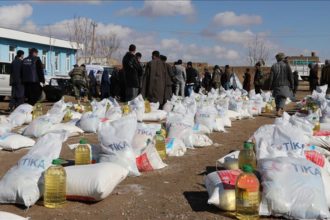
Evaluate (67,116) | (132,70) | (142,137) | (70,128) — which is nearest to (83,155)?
(142,137)

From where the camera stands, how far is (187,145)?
→ 626 cm

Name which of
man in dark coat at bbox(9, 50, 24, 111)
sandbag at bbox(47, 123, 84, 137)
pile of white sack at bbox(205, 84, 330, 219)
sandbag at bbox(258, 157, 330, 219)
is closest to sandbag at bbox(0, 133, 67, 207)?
pile of white sack at bbox(205, 84, 330, 219)

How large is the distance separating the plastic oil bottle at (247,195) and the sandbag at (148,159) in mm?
1616

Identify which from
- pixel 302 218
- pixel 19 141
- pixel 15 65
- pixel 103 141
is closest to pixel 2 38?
pixel 15 65

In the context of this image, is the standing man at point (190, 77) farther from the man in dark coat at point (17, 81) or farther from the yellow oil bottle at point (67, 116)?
the yellow oil bottle at point (67, 116)

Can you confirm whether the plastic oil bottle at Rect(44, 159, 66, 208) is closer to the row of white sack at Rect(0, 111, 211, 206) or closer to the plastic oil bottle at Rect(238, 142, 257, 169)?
the row of white sack at Rect(0, 111, 211, 206)

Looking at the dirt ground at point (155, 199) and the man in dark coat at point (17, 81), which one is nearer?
the dirt ground at point (155, 199)

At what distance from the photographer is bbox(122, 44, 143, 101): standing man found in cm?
1016

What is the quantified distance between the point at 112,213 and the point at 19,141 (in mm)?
2960

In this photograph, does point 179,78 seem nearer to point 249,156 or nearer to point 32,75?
point 32,75

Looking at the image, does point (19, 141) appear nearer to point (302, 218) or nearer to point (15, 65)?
point (302, 218)

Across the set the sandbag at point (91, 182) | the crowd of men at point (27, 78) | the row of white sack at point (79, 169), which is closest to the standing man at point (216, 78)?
the crowd of men at point (27, 78)

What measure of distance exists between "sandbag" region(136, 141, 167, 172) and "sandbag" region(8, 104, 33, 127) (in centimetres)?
419

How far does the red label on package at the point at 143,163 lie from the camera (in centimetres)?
492
